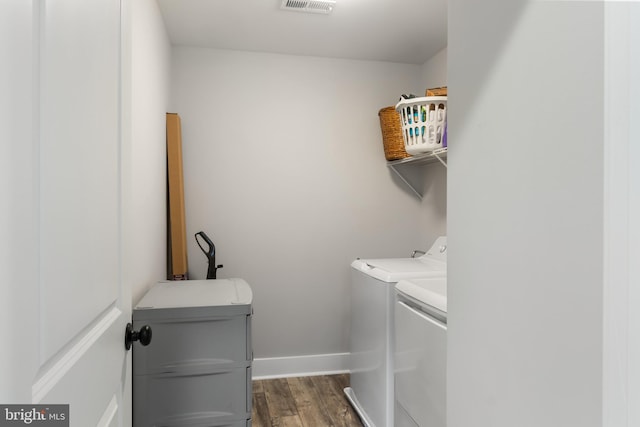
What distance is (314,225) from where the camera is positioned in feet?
10.2

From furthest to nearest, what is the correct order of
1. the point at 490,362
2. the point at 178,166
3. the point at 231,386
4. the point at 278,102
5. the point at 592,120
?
the point at 278,102, the point at 178,166, the point at 231,386, the point at 490,362, the point at 592,120

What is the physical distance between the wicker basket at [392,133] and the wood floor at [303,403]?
5.68 feet

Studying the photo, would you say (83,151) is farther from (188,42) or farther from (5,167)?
(188,42)

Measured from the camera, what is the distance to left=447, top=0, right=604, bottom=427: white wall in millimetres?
548

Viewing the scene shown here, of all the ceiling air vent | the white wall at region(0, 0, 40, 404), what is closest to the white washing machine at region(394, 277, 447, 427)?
the white wall at region(0, 0, 40, 404)

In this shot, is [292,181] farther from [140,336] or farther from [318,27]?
[140,336]

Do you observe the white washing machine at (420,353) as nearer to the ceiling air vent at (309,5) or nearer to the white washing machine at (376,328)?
the white washing machine at (376,328)

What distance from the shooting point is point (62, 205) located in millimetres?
587

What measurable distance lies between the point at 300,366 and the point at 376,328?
111 cm

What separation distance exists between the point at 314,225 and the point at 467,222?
2.29 metres

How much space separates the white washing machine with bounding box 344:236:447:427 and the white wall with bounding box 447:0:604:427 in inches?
47.4

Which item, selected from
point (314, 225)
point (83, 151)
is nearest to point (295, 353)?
point (314, 225)

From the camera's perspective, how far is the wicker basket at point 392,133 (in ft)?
9.59

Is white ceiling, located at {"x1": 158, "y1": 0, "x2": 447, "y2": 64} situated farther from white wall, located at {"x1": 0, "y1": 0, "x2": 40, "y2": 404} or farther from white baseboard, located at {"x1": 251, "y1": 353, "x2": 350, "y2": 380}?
white baseboard, located at {"x1": 251, "y1": 353, "x2": 350, "y2": 380}
